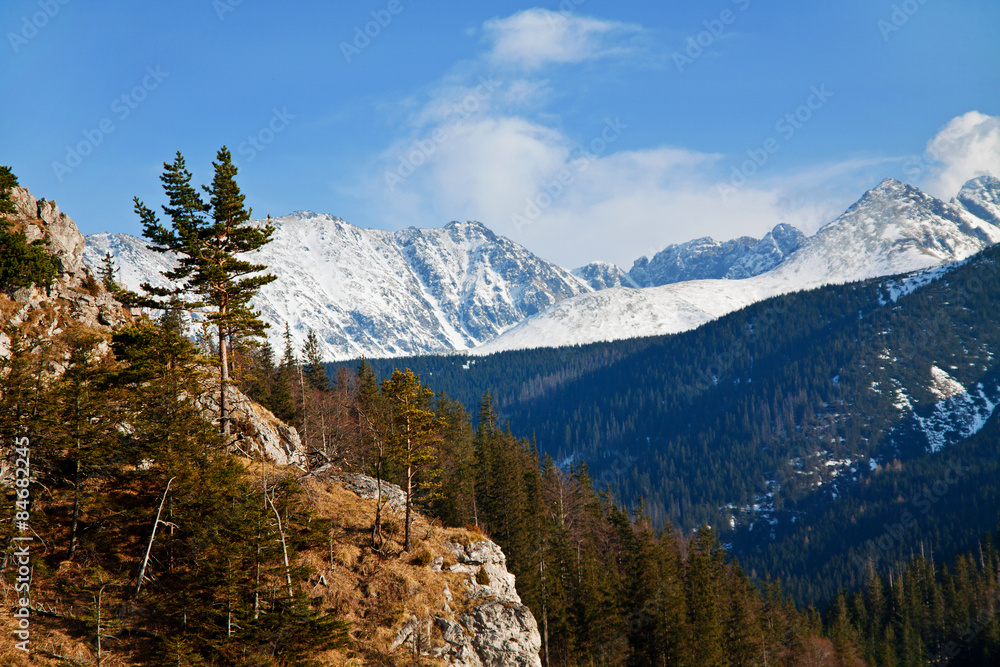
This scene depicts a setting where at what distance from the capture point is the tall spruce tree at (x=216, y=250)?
3566 cm

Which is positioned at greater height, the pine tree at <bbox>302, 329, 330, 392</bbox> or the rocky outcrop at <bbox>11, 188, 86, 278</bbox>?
the rocky outcrop at <bbox>11, 188, 86, 278</bbox>

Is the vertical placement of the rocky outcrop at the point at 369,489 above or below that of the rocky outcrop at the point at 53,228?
below

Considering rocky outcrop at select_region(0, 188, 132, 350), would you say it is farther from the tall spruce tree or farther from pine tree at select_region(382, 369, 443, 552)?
pine tree at select_region(382, 369, 443, 552)

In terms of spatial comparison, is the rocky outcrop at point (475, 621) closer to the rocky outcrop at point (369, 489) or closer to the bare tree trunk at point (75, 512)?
the rocky outcrop at point (369, 489)

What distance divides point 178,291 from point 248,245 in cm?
509

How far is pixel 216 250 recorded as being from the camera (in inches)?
1437

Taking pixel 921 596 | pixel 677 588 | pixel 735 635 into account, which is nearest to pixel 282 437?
pixel 677 588

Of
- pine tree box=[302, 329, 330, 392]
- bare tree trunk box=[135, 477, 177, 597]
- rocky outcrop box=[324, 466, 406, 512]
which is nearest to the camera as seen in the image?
bare tree trunk box=[135, 477, 177, 597]

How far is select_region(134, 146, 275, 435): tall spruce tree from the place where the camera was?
117 ft

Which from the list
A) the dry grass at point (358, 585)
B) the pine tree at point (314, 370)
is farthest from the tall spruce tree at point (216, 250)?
the pine tree at point (314, 370)

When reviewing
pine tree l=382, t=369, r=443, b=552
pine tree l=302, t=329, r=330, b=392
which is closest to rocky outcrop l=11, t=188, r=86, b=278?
pine tree l=382, t=369, r=443, b=552

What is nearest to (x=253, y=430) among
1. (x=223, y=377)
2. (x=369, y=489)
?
(x=223, y=377)

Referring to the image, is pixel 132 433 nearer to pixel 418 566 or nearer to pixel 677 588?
pixel 418 566

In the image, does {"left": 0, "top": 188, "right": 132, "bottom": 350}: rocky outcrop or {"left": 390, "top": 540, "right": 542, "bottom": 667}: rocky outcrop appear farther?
{"left": 0, "top": 188, "right": 132, "bottom": 350}: rocky outcrop
